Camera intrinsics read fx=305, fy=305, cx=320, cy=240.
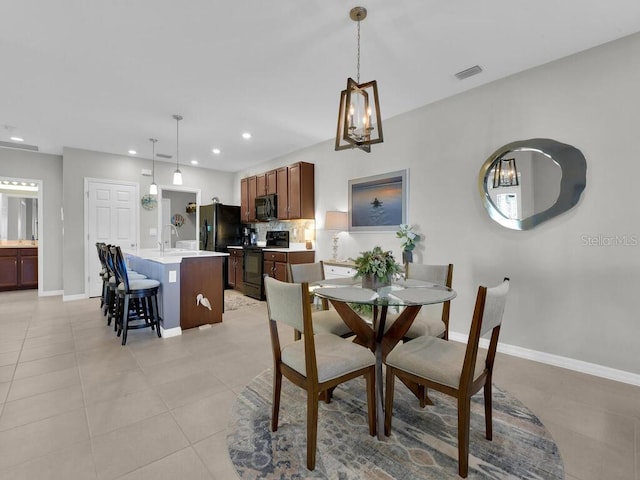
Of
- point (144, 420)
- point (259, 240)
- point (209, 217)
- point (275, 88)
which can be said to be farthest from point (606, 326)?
point (209, 217)

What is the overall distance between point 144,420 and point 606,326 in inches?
141

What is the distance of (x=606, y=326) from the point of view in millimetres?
2535

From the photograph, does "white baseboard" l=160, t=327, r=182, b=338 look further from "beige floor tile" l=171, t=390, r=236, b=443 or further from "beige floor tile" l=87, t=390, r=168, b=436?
"beige floor tile" l=171, t=390, r=236, b=443

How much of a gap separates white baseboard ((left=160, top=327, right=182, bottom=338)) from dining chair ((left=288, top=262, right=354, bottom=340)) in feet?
5.85

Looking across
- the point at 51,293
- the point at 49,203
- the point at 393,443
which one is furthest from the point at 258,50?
the point at 51,293

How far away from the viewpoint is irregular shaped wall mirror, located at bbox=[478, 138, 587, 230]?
2.69 m

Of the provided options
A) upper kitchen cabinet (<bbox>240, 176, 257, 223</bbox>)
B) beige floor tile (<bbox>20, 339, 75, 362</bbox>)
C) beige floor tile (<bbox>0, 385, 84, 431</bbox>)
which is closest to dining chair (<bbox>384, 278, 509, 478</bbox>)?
beige floor tile (<bbox>0, 385, 84, 431</bbox>)

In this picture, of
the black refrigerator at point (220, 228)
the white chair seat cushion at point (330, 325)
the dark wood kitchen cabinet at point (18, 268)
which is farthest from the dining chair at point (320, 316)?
the dark wood kitchen cabinet at point (18, 268)

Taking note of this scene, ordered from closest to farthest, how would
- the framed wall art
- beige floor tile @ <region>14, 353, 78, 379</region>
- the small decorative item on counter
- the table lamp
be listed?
beige floor tile @ <region>14, 353, 78, 379</region> → the framed wall art → the table lamp → the small decorative item on counter

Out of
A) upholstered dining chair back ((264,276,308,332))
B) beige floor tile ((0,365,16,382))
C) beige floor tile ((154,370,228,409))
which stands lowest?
beige floor tile ((154,370,228,409))

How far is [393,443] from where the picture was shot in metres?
1.73

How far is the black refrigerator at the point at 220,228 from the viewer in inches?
257

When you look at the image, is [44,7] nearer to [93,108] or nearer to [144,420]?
[93,108]

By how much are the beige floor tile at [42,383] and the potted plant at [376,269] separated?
2422mm
